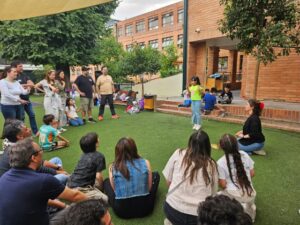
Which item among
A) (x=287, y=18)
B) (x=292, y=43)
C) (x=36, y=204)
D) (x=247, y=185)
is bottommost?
(x=247, y=185)

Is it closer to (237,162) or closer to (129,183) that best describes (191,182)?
(237,162)

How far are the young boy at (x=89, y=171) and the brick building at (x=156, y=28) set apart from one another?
3089 cm

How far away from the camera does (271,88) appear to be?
9.70 metres

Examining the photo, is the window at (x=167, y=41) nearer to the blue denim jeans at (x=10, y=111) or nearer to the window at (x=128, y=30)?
the window at (x=128, y=30)

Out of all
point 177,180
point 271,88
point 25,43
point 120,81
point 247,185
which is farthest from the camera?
point 120,81

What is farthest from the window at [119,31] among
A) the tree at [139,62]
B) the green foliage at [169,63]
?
the tree at [139,62]

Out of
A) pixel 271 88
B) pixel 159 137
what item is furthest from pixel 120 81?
pixel 159 137

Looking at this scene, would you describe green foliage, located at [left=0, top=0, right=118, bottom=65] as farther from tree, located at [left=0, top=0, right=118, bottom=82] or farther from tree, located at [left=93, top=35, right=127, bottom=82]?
tree, located at [left=93, top=35, right=127, bottom=82]

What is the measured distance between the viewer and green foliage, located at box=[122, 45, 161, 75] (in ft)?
40.4

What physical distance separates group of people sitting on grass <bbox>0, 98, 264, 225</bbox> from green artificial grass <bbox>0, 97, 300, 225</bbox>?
18.3 inches

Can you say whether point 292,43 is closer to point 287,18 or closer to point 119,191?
point 287,18

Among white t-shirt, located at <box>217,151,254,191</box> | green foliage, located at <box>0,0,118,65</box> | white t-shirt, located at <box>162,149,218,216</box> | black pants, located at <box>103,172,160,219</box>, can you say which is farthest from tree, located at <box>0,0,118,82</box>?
white t-shirt, located at <box>162,149,218,216</box>

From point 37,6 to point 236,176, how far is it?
2415mm

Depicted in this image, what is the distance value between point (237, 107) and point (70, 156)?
5.68 m
